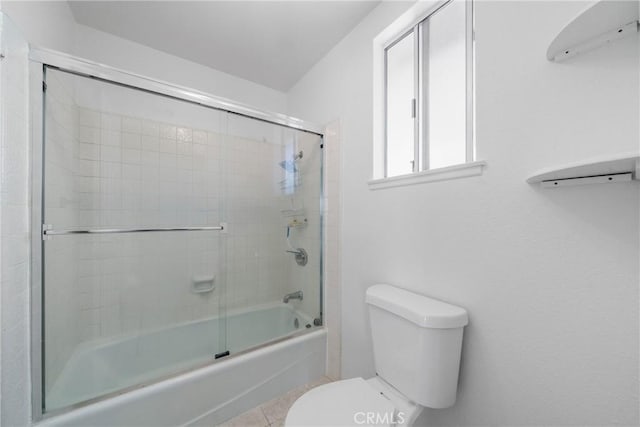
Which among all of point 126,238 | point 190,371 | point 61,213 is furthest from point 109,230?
point 190,371

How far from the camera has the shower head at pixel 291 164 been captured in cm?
185

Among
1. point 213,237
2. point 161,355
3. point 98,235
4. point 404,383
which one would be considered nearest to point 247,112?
point 213,237

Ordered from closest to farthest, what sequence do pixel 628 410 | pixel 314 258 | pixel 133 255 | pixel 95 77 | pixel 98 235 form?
1. pixel 628 410
2. pixel 95 77
3. pixel 98 235
4. pixel 133 255
5. pixel 314 258

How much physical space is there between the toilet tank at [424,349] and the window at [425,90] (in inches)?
23.7

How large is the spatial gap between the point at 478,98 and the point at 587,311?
784mm

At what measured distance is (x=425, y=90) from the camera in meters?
1.31

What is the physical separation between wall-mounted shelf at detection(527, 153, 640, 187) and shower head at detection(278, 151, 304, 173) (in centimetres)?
141

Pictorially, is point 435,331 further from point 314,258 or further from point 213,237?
point 213,237

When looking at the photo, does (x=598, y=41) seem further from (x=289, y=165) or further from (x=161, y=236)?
(x=161, y=236)

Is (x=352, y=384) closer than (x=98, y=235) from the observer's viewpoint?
Yes

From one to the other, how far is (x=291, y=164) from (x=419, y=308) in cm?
133

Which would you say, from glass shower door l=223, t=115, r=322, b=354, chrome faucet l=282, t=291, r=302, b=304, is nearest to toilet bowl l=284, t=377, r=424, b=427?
glass shower door l=223, t=115, r=322, b=354

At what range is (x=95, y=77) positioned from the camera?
1.16m

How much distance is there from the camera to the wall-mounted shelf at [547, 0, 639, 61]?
1.87ft
